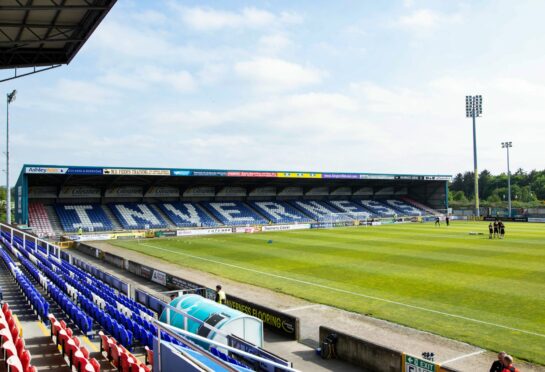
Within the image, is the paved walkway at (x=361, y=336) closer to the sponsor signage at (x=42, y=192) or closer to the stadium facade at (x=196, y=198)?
the stadium facade at (x=196, y=198)

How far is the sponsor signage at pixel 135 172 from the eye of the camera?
49966 millimetres

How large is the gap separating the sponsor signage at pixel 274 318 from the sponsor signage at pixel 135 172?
36868mm

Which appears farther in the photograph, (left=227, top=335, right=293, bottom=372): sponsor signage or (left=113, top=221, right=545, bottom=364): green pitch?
(left=113, top=221, right=545, bottom=364): green pitch

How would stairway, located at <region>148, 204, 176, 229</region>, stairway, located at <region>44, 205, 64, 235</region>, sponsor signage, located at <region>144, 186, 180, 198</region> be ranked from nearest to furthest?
stairway, located at <region>44, 205, 64, 235</region>
stairway, located at <region>148, 204, 176, 229</region>
sponsor signage, located at <region>144, 186, 180, 198</region>

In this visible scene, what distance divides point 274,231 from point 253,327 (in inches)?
1708

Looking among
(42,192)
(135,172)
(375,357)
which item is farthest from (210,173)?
(375,357)

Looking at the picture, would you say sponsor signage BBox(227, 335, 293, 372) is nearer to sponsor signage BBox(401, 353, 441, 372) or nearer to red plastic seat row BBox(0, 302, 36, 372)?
sponsor signage BBox(401, 353, 441, 372)

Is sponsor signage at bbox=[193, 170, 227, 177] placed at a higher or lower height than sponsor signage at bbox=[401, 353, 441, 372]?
higher

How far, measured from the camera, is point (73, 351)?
30.6 feet

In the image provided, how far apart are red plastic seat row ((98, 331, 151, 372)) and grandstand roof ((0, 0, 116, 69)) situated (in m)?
9.84

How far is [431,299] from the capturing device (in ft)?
64.4

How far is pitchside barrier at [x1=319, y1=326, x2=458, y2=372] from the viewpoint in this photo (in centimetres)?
1082

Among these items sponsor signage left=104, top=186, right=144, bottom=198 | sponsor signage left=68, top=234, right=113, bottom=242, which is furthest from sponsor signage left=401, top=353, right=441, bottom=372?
sponsor signage left=104, top=186, right=144, bottom=198

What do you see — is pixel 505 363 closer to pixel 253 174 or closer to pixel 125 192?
pixel 253 174
